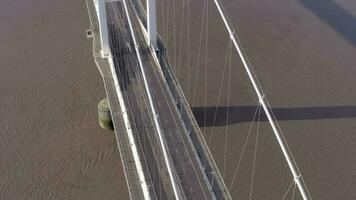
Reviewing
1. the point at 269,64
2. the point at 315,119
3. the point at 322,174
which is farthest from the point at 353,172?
the point at 269,64

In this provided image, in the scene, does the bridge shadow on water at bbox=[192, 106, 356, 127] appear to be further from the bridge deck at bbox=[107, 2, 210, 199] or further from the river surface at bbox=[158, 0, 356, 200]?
the bridge deck at bbox=[107, 2, 210, 199]

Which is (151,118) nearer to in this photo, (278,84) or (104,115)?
(104,115)

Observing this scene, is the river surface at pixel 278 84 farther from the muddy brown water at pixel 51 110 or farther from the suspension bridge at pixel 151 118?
A: the muddy brown water at pixel 51 110

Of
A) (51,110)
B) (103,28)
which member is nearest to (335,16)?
A: (103,28)

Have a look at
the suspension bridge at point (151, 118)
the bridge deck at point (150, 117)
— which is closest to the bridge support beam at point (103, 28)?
the suspension bridge at point (151, 118)

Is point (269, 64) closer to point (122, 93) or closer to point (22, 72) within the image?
point (122, 93)

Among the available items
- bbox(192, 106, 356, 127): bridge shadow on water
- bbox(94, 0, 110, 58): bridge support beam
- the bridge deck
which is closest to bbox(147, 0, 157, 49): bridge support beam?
the bridge deck
